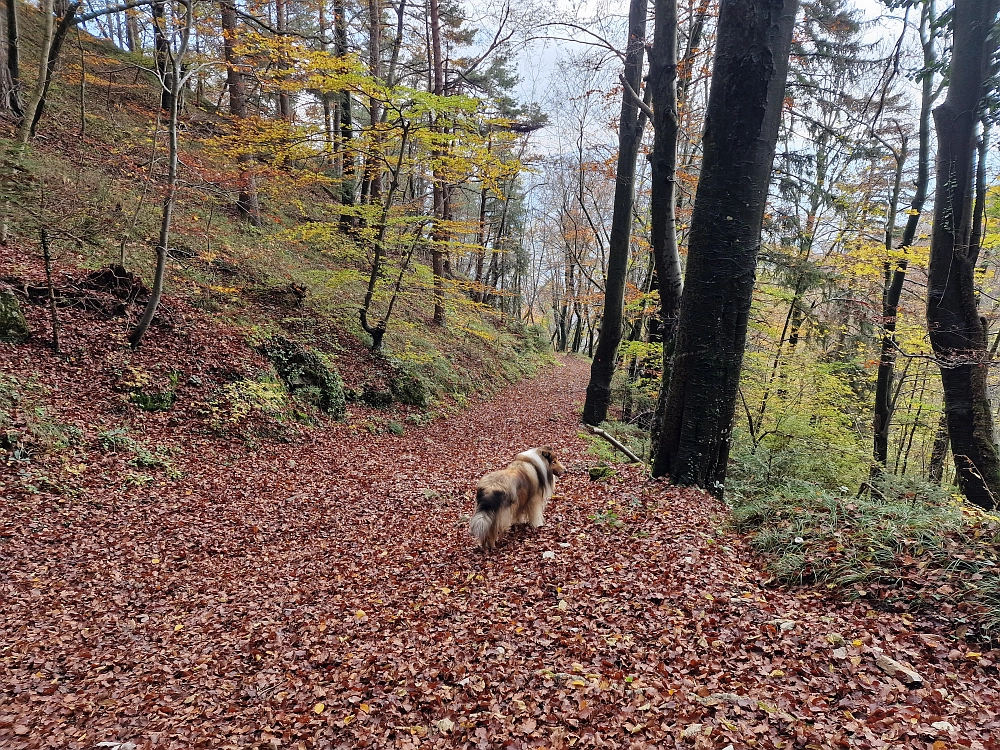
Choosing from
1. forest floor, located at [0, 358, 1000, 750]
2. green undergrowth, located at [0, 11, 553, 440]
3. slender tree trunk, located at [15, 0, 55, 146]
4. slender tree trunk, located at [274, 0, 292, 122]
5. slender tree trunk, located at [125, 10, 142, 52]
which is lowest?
forest floor, located at [0, 358, 1000, 750]

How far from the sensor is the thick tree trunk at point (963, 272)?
19.2 ft

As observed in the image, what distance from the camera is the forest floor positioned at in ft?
8.91

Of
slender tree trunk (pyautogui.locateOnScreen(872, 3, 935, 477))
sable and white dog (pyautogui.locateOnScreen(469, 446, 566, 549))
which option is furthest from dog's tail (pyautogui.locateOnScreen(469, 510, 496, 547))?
slender tree trunk (pyautogui.locateOnScreen(872, 3, 935, 477))

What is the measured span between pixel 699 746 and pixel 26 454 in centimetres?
805

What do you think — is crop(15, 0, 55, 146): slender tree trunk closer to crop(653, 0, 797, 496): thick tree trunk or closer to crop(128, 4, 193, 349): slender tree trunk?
crop(128, 4, 193, 349): slender tree trunk

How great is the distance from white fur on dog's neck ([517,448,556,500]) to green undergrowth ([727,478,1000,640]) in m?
2.09

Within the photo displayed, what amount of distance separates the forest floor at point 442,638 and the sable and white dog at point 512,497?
268mm

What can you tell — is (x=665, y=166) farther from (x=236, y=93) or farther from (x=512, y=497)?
(x=236, y=93)

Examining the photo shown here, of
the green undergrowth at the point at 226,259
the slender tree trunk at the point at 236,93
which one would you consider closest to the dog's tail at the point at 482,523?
the green undergrowth at the point at 226,259

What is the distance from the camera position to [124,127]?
1502cm

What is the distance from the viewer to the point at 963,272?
609cm

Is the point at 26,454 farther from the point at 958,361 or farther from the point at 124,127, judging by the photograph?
the point at 124,127

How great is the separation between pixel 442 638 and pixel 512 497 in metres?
1.62

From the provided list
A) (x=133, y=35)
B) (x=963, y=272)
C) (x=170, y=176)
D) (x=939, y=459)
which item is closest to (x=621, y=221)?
(x=963, y=272)
